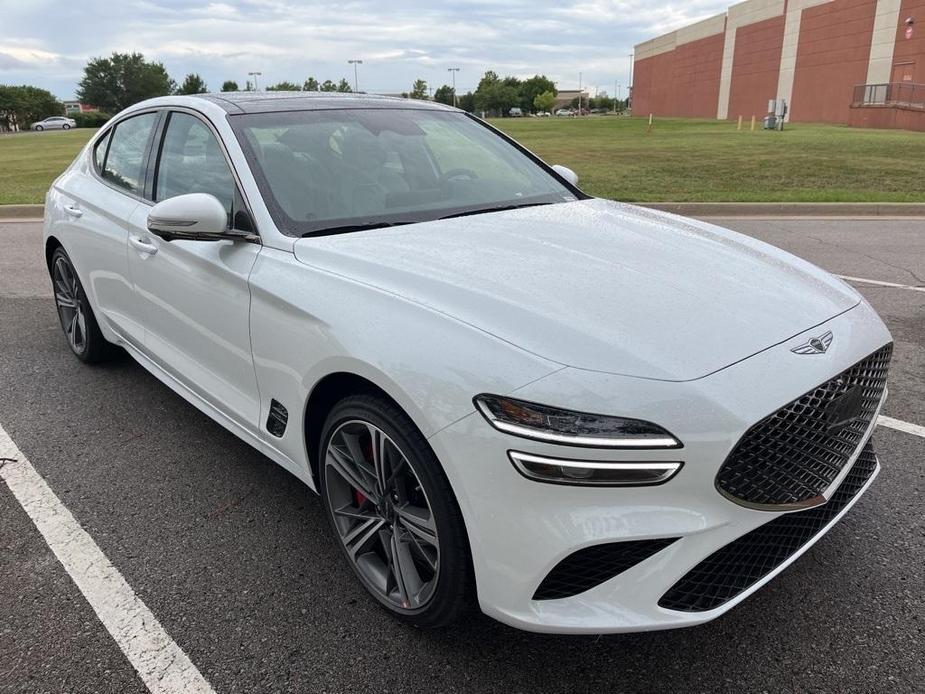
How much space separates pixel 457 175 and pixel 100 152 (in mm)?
2450

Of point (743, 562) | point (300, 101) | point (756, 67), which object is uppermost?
point (756, 67)

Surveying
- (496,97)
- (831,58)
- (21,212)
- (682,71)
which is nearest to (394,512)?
(21,212)

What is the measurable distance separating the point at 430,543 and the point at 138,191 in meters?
2.63

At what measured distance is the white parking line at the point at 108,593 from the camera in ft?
7.42

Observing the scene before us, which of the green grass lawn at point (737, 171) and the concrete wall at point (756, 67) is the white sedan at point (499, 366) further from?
the concrete wall at point (756, 67)

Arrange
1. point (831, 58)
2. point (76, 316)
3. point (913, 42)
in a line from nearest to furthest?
point (76, 316)
point (913, 42)
point (831, 58)

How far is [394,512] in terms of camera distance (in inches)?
94.7

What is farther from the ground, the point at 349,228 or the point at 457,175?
the point at 457,175

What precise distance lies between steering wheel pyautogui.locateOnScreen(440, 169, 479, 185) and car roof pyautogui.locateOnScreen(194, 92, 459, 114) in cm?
56

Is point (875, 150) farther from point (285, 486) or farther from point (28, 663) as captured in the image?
point (28, 663)

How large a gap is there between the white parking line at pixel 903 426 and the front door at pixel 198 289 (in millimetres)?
3104

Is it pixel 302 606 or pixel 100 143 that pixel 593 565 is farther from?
pixel 100 143

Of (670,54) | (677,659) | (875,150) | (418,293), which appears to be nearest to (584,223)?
(418,293)

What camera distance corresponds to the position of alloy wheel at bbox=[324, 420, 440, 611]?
7.52 feet
